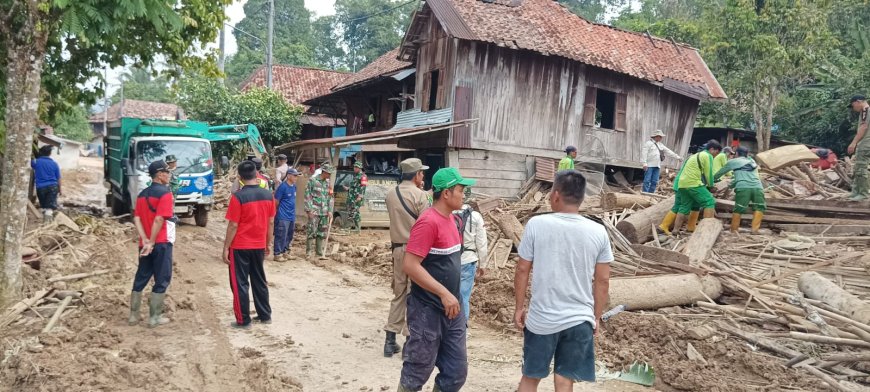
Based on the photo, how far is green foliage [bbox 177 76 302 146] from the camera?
2562 cm

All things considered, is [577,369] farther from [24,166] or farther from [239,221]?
[24,166]

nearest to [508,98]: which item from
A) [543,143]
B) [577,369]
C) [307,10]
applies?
[543,143]

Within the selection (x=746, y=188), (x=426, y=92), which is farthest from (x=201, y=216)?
(x=746, y=188)

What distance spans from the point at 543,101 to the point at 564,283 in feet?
47.3

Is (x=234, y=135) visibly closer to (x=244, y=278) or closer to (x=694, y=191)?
(x=244, y=278)

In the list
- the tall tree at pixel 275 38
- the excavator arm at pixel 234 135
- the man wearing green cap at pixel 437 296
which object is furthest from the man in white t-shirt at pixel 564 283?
the tall tree at pixel 275 38

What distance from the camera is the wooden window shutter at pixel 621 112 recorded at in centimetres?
1878

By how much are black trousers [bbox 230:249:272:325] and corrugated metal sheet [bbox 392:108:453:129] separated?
1066 cm

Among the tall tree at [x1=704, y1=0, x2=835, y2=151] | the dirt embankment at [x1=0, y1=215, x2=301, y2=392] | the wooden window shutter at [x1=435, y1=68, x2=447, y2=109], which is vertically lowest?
the dirt embankment at [x1=0, y1=215, x2=301, y2=392]

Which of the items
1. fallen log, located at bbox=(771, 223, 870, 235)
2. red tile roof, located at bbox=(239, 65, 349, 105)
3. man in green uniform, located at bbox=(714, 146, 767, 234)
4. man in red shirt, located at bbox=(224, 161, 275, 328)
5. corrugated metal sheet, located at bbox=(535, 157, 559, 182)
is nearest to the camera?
man in red shirt, located at bbox=(224, 161, 275, 328)

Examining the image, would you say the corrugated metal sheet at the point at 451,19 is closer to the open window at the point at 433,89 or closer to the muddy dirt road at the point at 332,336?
the open window at the point at 433,89

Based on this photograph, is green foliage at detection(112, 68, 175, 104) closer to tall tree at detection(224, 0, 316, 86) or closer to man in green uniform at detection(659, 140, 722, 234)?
tall tree at detection(224, 0, 316, 86)

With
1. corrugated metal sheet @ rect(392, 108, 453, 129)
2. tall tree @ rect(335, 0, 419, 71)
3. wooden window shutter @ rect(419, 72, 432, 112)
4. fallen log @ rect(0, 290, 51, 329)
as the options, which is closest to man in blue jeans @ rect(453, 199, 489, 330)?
fallen log @ rect(0, 290, 51, 329)

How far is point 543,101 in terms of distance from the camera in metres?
17.6
